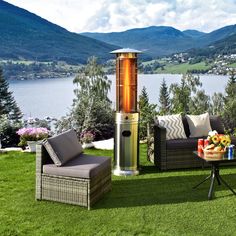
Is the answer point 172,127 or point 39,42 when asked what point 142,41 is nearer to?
point 39,42

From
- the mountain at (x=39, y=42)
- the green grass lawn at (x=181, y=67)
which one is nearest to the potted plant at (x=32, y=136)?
the mountain at (x=39, y=42)

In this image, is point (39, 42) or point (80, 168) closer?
point (80, 168)

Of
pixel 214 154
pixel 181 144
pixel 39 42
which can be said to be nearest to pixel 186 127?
pixel 181 144

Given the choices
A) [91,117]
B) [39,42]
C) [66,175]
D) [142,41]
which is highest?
[142,41]

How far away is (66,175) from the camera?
412 centimetres

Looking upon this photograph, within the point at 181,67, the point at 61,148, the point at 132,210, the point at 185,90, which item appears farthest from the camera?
the point at 181,67

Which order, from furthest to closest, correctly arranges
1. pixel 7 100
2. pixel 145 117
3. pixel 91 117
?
pixel 7 100, pixel 91 117, pixel 145 117

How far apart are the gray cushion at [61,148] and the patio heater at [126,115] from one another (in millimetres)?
971

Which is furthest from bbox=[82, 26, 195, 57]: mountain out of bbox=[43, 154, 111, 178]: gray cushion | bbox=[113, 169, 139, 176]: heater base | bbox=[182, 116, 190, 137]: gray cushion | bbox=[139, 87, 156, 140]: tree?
bbox=[43, 154, 111, 178]: gray cushion

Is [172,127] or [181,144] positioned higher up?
[172,127]

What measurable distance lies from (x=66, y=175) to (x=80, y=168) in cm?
17

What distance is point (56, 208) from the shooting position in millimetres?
4102

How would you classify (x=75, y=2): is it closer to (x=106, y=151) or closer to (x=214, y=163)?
(x=106, y=151)

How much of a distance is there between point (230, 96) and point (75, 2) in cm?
3001
